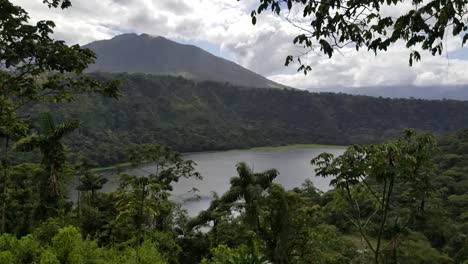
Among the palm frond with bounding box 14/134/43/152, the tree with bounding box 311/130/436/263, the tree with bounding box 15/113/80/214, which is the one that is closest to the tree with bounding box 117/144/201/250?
the tree with bounding box 15/113/80/214

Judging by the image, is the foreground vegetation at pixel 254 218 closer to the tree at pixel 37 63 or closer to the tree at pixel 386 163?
the tree at pixel 386 163

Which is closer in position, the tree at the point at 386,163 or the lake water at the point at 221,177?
the tree at the point at 386,163

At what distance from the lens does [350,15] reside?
4.93 meters

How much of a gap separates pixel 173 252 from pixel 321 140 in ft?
549

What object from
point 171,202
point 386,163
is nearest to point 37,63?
point 386,163

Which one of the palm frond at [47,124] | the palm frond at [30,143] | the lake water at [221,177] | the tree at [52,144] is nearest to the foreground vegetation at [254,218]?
the tree at [52,144]

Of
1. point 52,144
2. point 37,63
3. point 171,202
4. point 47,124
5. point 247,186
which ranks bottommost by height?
point 171,202

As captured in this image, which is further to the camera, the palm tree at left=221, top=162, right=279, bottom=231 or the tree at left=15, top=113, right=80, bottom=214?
the palm tree at left=221, top=162, right=279, bottom=231

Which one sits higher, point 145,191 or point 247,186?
point 145,191

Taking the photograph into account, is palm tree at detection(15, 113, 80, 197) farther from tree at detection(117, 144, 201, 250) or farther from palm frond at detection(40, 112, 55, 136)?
tree at detection(117, 144, 201, 250)

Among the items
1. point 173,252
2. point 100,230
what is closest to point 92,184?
point 100,230

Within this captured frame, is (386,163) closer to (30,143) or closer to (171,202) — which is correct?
(30,143)

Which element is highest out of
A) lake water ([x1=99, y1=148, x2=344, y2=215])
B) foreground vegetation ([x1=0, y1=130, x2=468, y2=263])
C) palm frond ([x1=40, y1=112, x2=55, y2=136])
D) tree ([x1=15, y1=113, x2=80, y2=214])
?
palm frond ([x1=40, y1=112, x2=55, y2=136])

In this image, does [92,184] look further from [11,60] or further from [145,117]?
[145,117]
